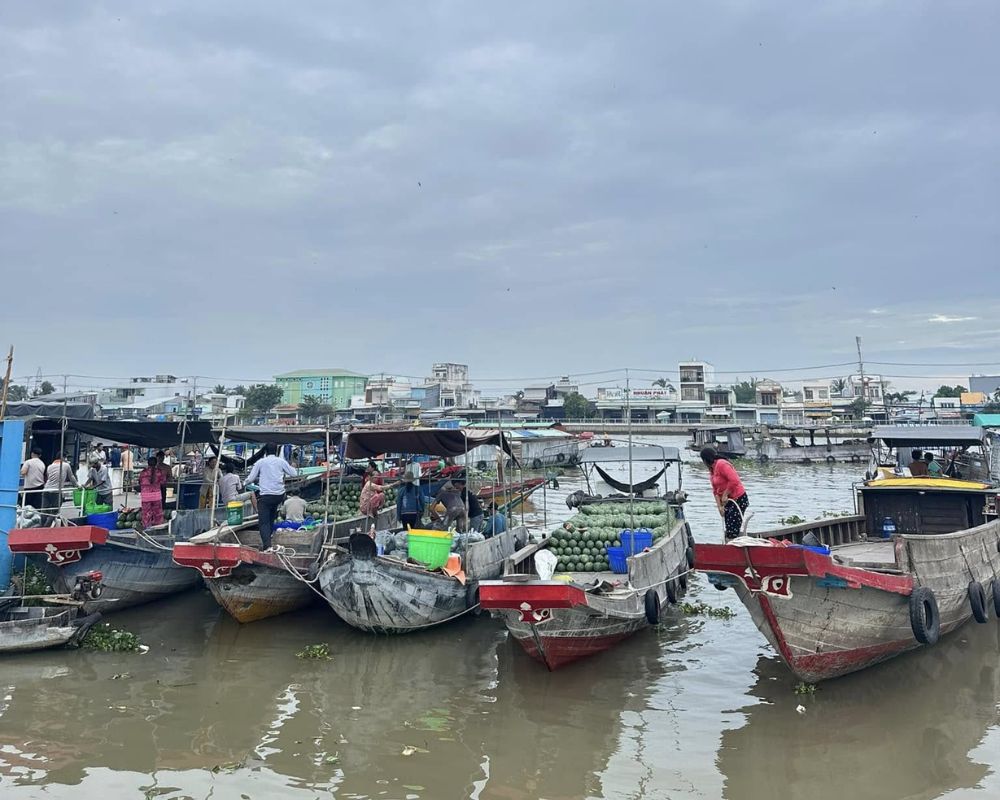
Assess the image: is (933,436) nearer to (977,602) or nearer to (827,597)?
(977,602)

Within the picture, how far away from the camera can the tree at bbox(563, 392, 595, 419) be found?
Answer: 268ft

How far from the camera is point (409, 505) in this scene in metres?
12.5

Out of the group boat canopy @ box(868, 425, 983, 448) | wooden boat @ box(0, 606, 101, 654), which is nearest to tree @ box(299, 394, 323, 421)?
wooden boat @ box(0, 606, 101, 654)

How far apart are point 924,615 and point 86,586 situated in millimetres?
10062

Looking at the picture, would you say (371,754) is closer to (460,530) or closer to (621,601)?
(621,601)

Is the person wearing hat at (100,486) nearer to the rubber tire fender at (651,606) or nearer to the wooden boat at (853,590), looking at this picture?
the rubber tire fender at (651,606)

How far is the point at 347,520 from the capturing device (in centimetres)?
1213

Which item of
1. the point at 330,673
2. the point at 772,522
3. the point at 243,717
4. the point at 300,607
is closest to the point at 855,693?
the point at 330,673

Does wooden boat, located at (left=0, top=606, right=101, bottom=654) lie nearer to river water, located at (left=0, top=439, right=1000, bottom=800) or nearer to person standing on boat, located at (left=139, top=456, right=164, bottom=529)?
river water, located at (left=0, top=439, right=1000, bottom=800)

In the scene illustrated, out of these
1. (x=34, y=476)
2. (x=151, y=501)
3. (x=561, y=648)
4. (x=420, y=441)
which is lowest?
(x=561, y=648)

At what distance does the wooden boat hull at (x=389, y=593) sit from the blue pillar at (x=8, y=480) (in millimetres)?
4313

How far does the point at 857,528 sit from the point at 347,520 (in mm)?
8236

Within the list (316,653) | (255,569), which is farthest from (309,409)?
(316,653)

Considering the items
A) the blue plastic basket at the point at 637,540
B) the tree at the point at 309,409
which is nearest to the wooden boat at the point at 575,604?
the blue plastic basket at the point at 637,540
